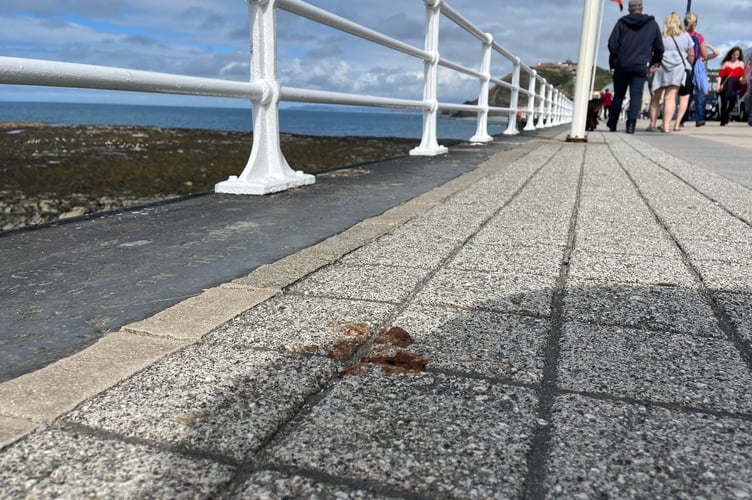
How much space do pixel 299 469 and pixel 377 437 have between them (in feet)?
0.47

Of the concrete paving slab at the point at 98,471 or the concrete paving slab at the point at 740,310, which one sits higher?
the concrete paving slab at the point at 740,310

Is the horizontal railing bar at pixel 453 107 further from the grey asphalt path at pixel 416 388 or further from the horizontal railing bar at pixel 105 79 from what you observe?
the grey asphalt path at pixel 416 388

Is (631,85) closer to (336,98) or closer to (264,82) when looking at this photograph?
(336,98)

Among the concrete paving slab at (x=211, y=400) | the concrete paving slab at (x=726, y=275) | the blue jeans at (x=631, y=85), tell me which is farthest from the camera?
the blue jeans at (x=631, y=85)

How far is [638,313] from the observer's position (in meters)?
1.47

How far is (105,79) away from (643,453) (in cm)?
213

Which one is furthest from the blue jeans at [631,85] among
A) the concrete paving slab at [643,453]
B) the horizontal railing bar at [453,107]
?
the concrete paving slab at [643,453]

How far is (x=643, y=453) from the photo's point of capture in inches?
34.8

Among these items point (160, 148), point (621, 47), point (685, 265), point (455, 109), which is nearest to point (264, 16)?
point (685, 265)

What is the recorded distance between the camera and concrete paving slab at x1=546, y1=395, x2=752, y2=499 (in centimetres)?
81

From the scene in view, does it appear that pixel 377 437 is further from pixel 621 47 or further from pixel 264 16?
pixel 621 47

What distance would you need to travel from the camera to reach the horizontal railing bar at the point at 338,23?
10.7 ft

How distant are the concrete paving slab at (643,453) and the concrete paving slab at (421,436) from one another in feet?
0.21

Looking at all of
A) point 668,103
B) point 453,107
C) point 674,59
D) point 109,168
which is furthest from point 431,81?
point 668,103
